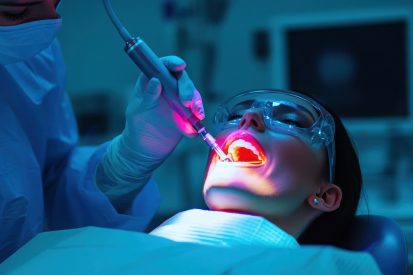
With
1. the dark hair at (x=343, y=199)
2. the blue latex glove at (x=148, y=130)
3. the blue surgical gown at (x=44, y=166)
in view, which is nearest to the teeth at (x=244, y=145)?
the blue latex glove at (x=148, y=130)

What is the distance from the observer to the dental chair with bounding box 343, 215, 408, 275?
A: 1.14 meters

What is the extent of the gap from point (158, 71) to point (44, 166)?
0.51 m

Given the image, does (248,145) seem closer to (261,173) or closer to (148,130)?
(261,173)

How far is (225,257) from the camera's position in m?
0.86

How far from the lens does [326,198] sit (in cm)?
122

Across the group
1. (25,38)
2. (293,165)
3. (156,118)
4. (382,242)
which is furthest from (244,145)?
(25,38)

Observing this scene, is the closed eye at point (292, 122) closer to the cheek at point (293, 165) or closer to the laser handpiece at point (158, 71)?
the cheek at point (293, 165)

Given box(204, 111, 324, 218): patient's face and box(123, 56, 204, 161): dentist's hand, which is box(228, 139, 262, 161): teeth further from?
box(123, 56, 204, 161): dentist's hand

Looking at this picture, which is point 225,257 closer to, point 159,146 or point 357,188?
point 159,146

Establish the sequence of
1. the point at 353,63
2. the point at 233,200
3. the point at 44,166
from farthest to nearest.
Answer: the point at 353,63
the point at 44,166
the point at 233,200

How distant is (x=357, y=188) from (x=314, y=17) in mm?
1443

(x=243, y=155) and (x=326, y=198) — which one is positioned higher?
(x=243, y=155)

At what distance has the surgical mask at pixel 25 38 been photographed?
3.62 feet

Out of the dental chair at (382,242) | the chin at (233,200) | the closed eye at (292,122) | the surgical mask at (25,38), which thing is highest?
the surgical mask at (25,38)
